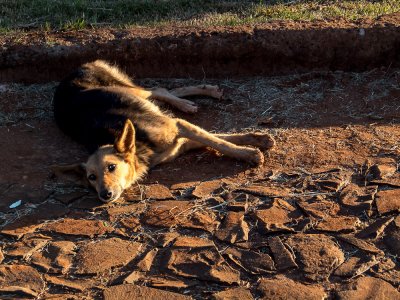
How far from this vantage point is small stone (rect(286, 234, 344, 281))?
4.39 meters

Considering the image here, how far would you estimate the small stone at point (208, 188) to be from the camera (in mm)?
5477

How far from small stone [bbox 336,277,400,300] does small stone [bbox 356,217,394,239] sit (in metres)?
0.49

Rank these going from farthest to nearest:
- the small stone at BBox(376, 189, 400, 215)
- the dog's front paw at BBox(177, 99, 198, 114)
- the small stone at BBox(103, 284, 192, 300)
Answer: the dog's front paw at BBox(177, 99, 198, 114) < the small stone at BBox(376, 189, 400, 215) < the small stone at BBox(103, 284, 192, 300)

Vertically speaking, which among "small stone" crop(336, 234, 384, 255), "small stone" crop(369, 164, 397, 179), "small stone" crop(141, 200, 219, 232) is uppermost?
"small stone" crop(369, 164, 397, 179)

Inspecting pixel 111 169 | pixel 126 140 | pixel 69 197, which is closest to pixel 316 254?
pixel 111 169

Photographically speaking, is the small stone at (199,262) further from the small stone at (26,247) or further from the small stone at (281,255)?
the small stone at (26,247)

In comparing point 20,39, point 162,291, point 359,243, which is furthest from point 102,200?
point 20,39

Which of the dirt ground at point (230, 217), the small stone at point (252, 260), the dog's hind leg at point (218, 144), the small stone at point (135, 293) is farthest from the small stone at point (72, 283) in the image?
the dog's hind leg at point (218, 144)

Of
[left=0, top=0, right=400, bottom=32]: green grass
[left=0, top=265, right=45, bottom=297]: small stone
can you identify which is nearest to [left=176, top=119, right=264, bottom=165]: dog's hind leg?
[left=0, top=265, right=45, bottom=297]: small stone

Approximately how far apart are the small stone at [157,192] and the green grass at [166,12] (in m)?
3.42

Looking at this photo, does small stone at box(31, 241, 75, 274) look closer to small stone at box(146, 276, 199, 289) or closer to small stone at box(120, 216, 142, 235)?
small stone at box(120, 216, 142, 235)

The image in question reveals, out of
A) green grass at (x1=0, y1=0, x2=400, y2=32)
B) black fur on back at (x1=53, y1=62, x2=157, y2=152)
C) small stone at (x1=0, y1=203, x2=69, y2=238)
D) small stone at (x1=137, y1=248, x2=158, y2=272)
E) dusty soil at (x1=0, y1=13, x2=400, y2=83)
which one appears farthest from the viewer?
green grass at (x1=0, y1=0, x2=400, y2=32)

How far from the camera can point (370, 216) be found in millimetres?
4949

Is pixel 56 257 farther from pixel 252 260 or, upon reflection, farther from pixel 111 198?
pixel 252 260
